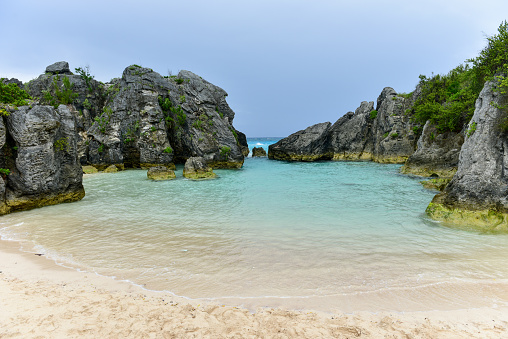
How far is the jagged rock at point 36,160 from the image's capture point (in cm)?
1136

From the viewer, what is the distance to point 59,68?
119 ft

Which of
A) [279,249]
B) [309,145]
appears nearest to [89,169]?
[279,249]

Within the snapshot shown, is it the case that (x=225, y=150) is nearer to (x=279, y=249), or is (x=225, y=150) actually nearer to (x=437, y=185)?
(x=437, y=185)

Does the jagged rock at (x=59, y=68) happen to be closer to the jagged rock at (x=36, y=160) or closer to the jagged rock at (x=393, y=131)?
the jagged rock at (x=36, y=160)

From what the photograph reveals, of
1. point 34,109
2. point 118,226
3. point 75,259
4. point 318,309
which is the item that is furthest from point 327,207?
point 34,109

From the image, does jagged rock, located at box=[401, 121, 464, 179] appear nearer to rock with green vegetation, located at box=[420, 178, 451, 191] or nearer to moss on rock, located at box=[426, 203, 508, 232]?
rock with green vegetation, located at box=[420, 178, 451, 191]

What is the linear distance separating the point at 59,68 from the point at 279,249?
146 feet

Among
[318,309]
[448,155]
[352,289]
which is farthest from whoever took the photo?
[448,155]

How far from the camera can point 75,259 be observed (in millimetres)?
6477

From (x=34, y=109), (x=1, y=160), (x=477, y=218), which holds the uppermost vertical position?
(x=34, y=109)

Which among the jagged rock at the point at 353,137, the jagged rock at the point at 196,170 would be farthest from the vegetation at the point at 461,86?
the jagged rock at the point at 196,170

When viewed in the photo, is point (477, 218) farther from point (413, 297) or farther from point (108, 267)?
point (108, 267)

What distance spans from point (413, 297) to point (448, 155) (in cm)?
2135

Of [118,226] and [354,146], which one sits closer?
[118,226]
